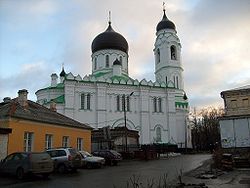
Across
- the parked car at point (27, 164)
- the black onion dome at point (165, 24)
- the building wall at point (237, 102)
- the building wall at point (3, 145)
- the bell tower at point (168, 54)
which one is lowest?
the parked car at point (27, 164)

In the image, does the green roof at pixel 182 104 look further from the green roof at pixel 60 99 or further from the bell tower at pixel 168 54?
the green roof at pixel 60 99

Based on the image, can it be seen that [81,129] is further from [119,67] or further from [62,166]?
[119,67]

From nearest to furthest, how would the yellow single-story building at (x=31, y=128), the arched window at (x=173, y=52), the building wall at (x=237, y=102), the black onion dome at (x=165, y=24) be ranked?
1. the yellow single-story building at (x=31, y=128)
2. the building wall at (x=237, y=102)
3. the arched window at (x=173, y=52)
4. the black onion dome at (x=165, y=24)

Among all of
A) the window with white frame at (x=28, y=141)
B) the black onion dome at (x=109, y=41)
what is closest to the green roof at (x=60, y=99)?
the black onion dome at (x=109, y=41)

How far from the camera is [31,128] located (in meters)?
→ 21.9

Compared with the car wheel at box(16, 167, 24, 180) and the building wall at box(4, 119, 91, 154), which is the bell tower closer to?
the building wall at box(4, 119, 91, 154)

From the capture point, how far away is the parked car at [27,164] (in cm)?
1523

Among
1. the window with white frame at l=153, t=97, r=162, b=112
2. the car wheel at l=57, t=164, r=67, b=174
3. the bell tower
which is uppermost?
the bell tower

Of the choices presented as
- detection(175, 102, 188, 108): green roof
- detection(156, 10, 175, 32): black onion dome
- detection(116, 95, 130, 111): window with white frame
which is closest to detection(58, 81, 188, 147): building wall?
detection(116, 95, 130, 111): window with white frame

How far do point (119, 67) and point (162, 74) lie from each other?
10473mm

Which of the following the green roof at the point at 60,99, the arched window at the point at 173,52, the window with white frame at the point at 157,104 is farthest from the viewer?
the arched window at the point at 173,52

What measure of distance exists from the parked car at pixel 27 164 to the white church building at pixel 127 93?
123 feet

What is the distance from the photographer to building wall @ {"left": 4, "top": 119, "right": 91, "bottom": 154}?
20.1m

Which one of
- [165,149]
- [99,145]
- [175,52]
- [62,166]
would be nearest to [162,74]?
[175,52]
